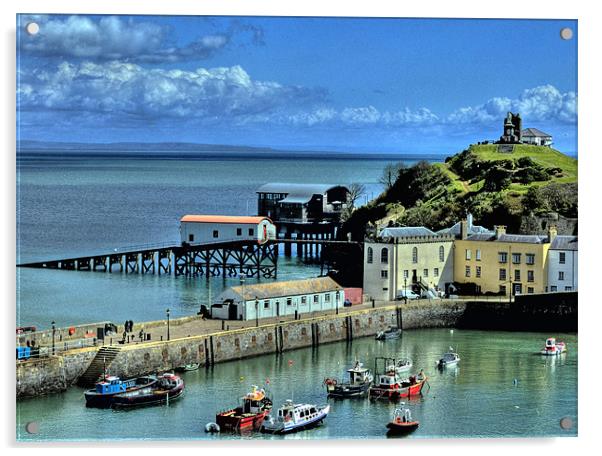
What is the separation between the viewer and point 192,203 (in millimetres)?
38250

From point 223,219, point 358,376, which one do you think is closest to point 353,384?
point 358,376

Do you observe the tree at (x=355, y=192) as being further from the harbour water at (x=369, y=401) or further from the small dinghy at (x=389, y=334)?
the harbour water at (x=369, y=401)

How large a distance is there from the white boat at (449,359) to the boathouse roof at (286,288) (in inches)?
160

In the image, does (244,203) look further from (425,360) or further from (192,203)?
(425,360)

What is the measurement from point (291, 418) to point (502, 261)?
13.1 meters

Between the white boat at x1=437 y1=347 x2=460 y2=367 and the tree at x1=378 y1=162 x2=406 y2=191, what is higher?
the tree at x1=378 y1=162 x2=406 y2=191

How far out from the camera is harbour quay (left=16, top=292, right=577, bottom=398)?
3350 cm

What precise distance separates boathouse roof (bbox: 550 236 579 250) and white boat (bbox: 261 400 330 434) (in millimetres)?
11663

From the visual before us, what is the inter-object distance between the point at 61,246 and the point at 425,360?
8276 millimetres

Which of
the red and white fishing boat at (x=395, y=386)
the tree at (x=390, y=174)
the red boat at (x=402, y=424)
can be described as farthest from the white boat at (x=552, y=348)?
the red boat at (x=402, y=424)

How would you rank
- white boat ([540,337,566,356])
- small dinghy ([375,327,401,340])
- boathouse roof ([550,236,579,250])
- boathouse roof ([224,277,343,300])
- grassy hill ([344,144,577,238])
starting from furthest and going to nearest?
grassy hill ([344,144,577,238]), boathouse roof ([550,236,579,250]), small dinghy ([375,327,401,340]), boathouse roof ([224,277,343,300]), white boat ([540,337,566,356])

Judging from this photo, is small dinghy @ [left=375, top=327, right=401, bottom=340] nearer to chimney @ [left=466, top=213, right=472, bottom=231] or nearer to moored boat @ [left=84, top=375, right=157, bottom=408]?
chimney @ [left=466, top=213, right=472, bottom=231]

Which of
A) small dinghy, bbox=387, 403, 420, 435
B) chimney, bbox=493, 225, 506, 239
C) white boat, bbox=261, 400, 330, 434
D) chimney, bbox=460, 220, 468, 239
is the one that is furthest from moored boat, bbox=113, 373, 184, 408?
chimney, bbox=493, 225, 506, 239

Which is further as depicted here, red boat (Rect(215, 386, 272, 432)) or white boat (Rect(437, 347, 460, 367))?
white boat (Rect(437, 347, 460, 367))
